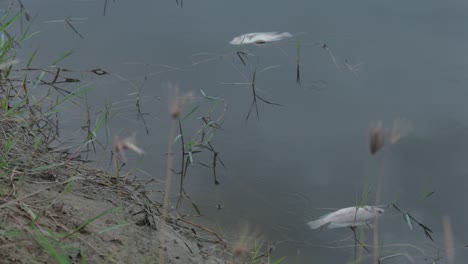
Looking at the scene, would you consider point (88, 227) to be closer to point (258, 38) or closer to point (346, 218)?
point (346, 218)

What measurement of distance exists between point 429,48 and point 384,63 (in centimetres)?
29

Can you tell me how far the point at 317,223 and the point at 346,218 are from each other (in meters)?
0.11

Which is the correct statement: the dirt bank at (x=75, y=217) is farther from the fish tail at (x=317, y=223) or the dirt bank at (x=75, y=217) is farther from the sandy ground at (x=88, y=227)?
the fish tail at (x=317, y=223)

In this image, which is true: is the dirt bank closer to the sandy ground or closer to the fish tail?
the sandy ground

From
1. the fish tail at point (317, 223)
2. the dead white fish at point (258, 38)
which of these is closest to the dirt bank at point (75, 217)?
the fish tail at point (317, 223)

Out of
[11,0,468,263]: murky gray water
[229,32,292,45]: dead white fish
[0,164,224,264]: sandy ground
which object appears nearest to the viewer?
[0,164,224,264]: sandy ground

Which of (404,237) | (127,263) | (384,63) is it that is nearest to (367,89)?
(384,63)

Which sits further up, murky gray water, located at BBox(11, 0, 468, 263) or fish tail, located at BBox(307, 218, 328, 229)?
murky gray water, located at BBox(11, 0, 468, 263)

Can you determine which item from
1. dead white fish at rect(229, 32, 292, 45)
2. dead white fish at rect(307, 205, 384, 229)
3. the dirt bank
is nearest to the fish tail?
dead white fish at rect(307, 205, 384, 229)

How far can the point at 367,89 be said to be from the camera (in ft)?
11.1

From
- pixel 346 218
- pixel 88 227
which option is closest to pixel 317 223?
pixel 346 218

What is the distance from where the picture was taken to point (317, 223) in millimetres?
2688

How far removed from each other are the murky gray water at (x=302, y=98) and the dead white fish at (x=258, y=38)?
0.18ft

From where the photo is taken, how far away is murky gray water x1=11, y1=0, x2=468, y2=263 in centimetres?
277
